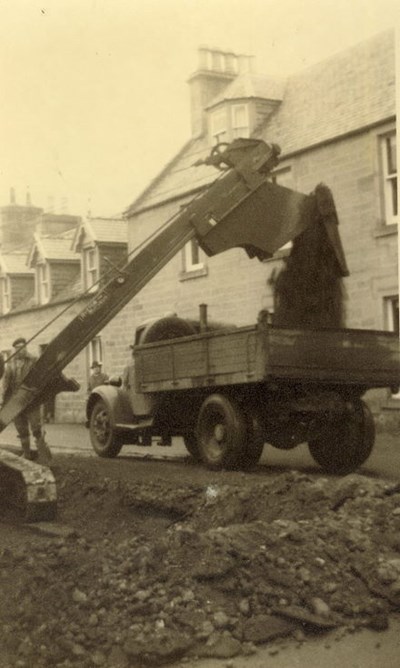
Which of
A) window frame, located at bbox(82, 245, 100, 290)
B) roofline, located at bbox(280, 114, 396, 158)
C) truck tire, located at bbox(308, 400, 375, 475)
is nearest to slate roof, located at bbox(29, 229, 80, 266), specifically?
window frame, located at bbox(82, 245, 100, 290)

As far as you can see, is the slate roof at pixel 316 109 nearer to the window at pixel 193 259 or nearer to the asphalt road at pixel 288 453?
the window at pixel 193 259

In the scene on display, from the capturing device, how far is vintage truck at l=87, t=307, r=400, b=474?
933 cm

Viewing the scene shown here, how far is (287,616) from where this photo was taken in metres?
4.68

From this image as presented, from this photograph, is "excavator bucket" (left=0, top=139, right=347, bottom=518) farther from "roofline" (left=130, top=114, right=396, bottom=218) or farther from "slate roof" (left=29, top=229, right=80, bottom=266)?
"slate roof" (left=29, top=229, right=80, bottom=266)

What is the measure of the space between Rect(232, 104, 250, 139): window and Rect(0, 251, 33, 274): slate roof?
34.3ft

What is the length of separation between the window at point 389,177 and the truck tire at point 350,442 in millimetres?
5368

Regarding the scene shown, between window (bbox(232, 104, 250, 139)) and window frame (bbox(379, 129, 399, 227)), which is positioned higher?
window (bbox(232, 104, 250, 139))

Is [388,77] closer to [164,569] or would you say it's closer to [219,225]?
[219,225]

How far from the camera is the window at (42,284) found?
1086 inches

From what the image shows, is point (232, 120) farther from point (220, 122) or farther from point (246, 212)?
point (246, 212)

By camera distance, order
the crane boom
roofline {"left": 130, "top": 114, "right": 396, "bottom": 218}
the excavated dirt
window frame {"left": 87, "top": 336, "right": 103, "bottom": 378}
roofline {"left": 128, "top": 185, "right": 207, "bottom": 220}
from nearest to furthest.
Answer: the excavated dirt < the crane boom < roofline {"left": 130, "top": 114, "right": 396, "bottom": 218} < roofline {"left": 128, "top": 185, "right": 207, "bottom": 220} < window frame {"left": 87, "top": 336, "right": 103, "bottom": 378}

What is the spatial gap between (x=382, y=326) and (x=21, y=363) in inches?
240

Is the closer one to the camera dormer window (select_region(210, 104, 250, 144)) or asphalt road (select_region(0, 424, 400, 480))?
asphalt road (select_region(0, 424, 400, 480))

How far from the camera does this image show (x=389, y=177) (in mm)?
14422
